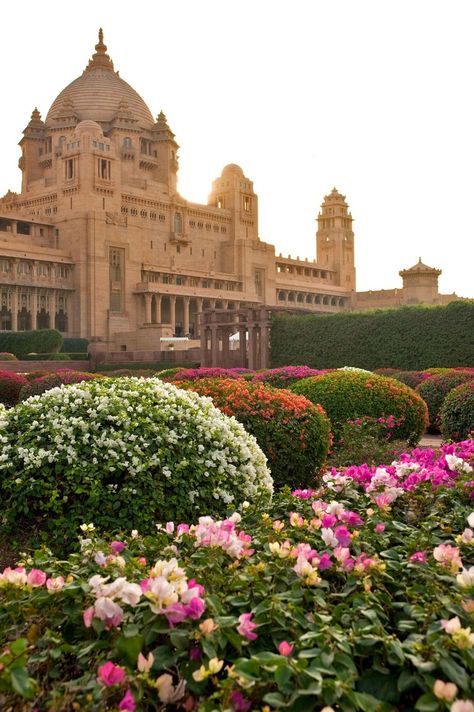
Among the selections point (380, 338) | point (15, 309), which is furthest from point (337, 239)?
point (380, 338)

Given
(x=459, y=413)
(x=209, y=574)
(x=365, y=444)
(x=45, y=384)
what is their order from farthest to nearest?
(x=45, y=384) < (x=459, y=413) < (x=365, y=444) < (x=209, y=574)

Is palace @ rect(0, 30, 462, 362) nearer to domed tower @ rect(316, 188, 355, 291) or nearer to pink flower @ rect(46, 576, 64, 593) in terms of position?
domed tower @ rect(316, 188, 355, 291)

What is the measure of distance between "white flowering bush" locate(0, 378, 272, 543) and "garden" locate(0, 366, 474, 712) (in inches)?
0.7

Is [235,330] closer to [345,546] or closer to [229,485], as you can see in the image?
[229,485]

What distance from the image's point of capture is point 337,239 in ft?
311

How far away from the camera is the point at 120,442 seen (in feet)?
18.7

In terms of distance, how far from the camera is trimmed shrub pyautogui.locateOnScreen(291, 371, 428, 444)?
39.8 ft

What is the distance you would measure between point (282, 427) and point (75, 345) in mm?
47498

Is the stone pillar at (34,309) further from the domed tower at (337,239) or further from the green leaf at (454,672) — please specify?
the green leaf at (454,672)

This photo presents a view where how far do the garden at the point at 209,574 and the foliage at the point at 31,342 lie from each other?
39.7m

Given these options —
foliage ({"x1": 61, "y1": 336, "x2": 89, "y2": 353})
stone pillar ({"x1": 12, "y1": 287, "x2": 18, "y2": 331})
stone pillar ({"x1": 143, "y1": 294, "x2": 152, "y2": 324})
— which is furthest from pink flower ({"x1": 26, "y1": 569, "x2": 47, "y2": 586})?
stone pillar ({"x1": 143, "y1": 294, "x2": 152, "y2": 324})

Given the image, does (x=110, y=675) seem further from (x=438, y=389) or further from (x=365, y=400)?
(x=438, y=389)

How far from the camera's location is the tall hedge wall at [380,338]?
2711 cm

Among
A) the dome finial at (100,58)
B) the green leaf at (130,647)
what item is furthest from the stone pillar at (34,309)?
the green leaf at (130,647)
